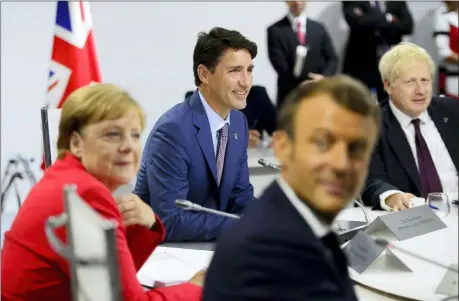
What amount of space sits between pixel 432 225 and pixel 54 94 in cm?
191

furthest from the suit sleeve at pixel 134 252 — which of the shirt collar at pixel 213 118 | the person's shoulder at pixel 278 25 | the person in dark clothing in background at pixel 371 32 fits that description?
the person in dark clothing in background at pixel 371 32

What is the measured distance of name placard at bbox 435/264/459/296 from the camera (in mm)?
1271

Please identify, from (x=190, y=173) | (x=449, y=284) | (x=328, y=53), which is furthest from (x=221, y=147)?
(x=328, y=53)

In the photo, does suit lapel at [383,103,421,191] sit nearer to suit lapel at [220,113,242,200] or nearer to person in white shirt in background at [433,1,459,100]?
suit lapel at [220,113,242,200]

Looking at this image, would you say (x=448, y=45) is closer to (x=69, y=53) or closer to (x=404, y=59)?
(x=404, y=59)

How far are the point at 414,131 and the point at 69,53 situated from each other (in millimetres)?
1533

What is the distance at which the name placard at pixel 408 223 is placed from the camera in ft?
5.53

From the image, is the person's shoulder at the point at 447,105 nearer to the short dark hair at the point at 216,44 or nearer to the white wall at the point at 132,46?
the short dark hair at the point at 216,44

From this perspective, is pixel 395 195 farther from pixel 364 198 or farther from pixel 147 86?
pixel 147 86

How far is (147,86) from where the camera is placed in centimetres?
561

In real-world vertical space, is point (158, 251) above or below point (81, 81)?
below

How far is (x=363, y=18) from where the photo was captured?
556cm

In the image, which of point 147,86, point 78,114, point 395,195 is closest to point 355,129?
point 78,114

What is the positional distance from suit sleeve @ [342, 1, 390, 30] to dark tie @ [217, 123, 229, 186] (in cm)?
352
